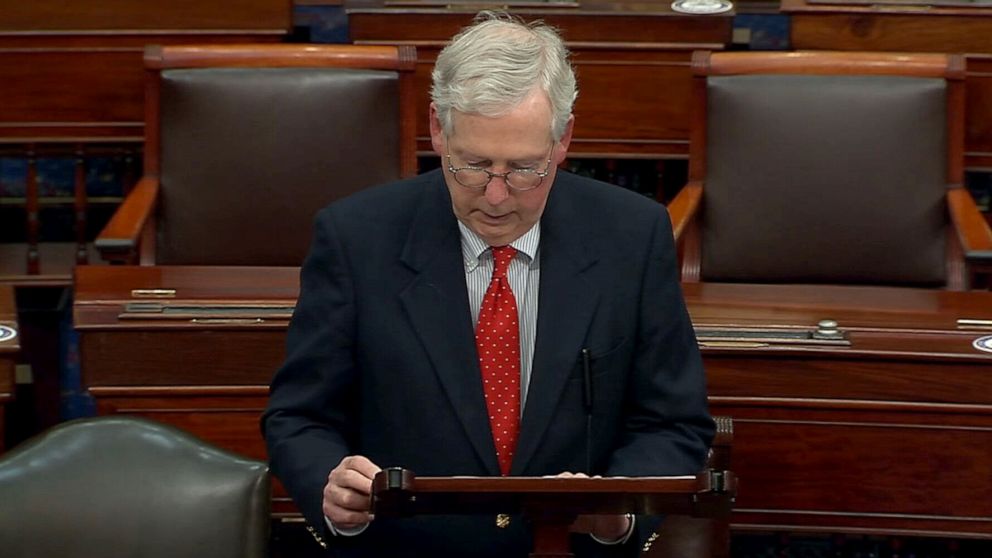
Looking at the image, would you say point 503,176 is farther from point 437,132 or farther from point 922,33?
point 922,33

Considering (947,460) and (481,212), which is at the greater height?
(481,212)

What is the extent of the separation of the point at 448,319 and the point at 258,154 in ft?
3.42

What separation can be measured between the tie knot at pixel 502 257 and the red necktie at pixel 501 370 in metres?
0.03

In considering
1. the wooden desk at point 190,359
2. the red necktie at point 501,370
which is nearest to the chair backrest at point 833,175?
the wooden desk at point 190,359

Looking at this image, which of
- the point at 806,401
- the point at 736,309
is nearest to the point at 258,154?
the point at 736,309

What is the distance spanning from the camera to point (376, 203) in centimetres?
138

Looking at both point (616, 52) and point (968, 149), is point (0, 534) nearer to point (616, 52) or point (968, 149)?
point (616, 52)

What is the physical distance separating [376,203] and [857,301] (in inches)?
34.0

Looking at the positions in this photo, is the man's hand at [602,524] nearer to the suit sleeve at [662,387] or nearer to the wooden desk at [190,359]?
the suit sleeve at [662,387]

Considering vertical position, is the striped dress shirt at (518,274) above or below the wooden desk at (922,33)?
below

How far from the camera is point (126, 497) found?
1479 mm

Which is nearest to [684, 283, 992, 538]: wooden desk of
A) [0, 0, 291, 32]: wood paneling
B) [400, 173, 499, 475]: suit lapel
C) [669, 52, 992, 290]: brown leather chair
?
[669, 52, 992, 290]: brown leather chair

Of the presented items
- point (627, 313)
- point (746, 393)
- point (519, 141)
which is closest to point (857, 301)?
point (746, 393)

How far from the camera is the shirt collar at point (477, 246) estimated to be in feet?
4.50
